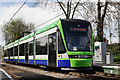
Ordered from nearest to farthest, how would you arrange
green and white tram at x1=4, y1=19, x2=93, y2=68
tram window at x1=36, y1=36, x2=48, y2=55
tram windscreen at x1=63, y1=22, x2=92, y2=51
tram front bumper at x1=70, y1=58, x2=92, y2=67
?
tram front bumper at x1=70, y1=58, x2=92, y2=67
green and white tram at x1=4, y1=19, x2=93, y2=68
tram windscreen at x1=63, y1=22, x2=92, y2=51
tram window at x1=36, y1=36, x2=48, y2=55

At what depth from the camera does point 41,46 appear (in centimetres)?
1574

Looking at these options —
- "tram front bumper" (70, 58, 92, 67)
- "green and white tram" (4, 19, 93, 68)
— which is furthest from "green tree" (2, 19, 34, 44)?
"tram front bumper" (70, 58, 92, 67)

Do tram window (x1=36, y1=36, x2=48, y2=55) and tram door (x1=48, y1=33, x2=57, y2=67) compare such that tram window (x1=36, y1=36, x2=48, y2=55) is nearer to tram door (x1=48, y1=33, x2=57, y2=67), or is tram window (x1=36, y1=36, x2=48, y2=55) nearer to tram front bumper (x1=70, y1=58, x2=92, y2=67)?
tram door (x1=48, y1=33, x2=57, y2=67)

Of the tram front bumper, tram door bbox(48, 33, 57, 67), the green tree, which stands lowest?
the tram front bumper

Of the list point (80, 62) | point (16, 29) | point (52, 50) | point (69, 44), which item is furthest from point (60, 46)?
point (16, 29)

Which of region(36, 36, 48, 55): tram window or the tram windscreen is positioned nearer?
the tram windscreen

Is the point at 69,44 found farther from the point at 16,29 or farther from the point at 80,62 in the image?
the point at 16,29

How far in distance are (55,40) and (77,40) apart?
145cm

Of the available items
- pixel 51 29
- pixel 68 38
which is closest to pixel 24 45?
pixel 51 29

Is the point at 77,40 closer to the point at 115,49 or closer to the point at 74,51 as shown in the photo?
the point at 74,51

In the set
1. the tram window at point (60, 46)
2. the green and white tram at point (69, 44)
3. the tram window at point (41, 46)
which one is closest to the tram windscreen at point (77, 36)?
the green and white tram at point (69, 44)

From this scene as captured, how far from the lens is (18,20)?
36.8m

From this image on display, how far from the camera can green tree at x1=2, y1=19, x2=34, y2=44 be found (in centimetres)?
3803

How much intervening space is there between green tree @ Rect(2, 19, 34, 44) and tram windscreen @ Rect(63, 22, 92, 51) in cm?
2515
